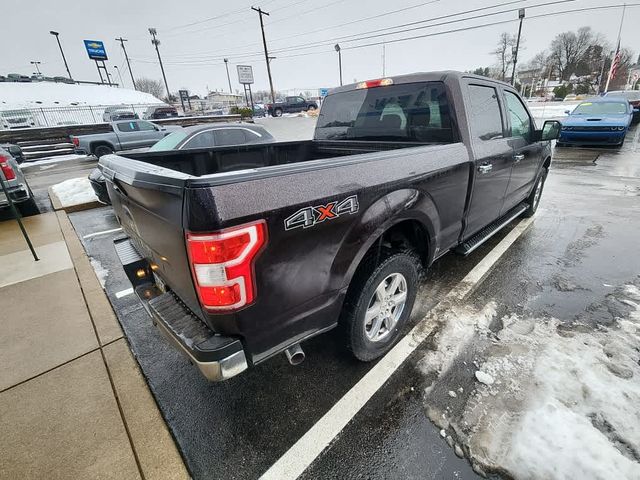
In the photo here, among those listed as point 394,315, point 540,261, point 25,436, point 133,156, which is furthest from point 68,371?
point 540,261

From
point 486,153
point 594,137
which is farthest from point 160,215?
point 594,137

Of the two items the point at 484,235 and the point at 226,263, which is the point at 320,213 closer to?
the point at 226,263

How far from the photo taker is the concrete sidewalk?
5.91ft

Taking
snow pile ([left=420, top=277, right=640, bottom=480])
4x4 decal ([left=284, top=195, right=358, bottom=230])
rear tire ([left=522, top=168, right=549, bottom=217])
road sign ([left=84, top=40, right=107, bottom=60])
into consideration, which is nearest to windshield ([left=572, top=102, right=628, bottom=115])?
rear tire ([left=522, top=168, right=549, bottom=217])

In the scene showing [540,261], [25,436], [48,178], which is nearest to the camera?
[25,436]

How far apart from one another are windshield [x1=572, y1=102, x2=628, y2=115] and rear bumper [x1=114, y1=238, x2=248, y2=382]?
1558 cm

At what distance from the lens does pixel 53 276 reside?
3.90 metres

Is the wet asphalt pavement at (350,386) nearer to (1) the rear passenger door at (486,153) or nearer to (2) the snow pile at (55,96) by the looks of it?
(1) the rear passenger door at (486,153)

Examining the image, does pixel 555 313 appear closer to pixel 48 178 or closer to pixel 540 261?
pixel 540 261

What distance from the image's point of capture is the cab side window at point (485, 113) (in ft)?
9.64

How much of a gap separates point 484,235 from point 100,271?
15.2 ft

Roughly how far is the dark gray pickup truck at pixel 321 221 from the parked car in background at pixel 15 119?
1290 inches

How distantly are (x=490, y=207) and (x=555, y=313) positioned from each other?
1194 mm

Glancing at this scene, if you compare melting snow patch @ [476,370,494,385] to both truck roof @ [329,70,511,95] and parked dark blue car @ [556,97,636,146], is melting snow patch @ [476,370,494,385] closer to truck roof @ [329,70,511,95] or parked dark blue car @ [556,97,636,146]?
truck roof @ [329,70,511,95]
